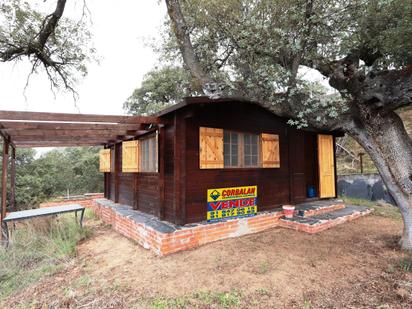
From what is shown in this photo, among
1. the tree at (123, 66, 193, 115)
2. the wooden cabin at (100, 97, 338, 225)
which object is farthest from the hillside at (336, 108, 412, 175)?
the tree at (123, 66, 193, 115)

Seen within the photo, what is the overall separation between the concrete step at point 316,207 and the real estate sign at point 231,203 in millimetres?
1301

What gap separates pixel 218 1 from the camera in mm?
4285

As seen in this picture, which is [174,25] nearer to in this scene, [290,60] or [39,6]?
[290,60]

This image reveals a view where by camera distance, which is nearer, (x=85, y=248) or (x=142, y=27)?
(x=85, y=248)

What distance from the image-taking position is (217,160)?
4.98m

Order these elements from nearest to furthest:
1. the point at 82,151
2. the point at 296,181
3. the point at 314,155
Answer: the point at 296,181
the point at 314,155
the point at 82,151

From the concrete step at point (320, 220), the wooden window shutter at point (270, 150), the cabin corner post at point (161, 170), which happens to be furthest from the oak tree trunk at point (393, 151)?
the cabin corner post at point (161, 170)

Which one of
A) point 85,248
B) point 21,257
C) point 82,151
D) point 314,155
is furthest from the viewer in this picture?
point 82,151

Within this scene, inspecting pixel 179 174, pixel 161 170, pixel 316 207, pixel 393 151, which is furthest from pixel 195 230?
pixel 316 207

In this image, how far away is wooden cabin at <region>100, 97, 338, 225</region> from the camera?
466cm

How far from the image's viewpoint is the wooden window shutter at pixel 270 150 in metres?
5.80

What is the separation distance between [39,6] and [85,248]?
5.93 m

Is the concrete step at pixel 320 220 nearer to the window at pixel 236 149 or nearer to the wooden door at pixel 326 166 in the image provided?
the wooden door at pixel 326 166

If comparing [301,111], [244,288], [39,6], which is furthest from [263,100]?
[39,6]
